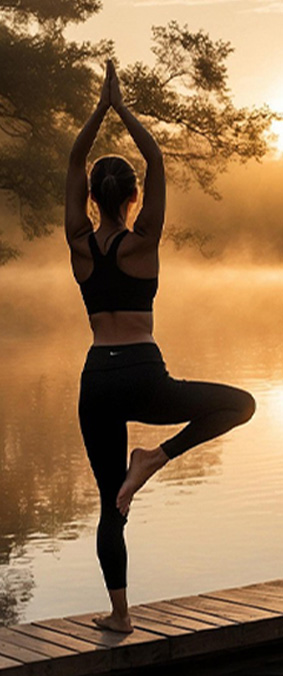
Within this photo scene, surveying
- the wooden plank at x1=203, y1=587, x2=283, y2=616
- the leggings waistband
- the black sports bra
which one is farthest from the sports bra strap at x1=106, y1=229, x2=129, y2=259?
the wooden plank at x1=203, y1=587, x2=283, y2=616

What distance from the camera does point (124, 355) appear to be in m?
4.54

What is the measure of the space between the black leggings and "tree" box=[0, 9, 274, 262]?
13.5 meters

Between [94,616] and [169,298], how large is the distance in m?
87.4

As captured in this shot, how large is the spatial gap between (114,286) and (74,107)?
45.1 ft

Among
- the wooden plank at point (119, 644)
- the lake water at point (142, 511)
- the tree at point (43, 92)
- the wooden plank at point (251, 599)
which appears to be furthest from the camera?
the tree at point (43, 92)

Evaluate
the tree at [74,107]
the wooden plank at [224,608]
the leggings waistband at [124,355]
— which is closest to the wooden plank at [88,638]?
the wooden plank at [224,608]

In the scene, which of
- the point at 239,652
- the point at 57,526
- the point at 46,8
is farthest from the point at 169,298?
the point at 239,652

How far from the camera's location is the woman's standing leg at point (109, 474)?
458 cm

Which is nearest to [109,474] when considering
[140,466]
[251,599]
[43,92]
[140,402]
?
[140,466]

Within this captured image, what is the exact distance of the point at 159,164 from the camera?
4.49m

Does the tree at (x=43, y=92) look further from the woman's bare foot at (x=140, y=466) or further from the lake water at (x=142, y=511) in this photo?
the woman's bare foot at (x=140, y=466)

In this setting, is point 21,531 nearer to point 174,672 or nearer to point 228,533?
point 228,533

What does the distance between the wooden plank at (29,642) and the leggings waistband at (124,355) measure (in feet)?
3.10

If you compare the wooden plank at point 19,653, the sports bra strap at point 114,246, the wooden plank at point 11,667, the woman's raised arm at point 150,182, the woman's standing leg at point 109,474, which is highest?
the woman's raised arm at point 150,182
